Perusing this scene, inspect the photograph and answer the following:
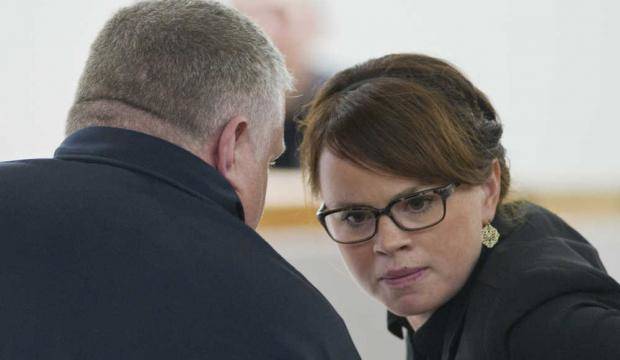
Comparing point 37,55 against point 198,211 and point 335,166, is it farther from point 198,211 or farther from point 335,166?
point 198,211

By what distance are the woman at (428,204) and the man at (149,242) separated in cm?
26

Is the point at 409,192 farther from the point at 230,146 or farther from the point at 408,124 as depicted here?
the point at 230,146

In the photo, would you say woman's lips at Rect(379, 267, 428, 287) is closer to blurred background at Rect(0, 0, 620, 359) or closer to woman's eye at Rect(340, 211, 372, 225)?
woman's eye at Rect(340, 211, 372, 225)

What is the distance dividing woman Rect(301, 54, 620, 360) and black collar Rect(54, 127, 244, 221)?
1.04 ft

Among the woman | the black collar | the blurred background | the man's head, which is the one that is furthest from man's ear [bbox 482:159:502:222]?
the blurred background

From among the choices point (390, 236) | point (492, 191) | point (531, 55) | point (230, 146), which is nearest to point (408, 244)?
point (390, 236)

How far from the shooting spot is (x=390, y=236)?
61.9 inches

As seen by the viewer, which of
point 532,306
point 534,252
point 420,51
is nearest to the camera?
point 532,306

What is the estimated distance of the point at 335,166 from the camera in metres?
1.59

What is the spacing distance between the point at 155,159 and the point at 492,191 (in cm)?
58

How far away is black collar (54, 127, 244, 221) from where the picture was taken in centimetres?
126

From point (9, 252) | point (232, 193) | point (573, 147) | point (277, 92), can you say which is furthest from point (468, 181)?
point (573, 147)

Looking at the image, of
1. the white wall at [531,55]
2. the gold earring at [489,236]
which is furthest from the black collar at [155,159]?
the white wall at [531,55]

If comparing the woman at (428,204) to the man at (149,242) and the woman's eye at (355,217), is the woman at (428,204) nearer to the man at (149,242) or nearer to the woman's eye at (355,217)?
the woman's eye at (355,217)
